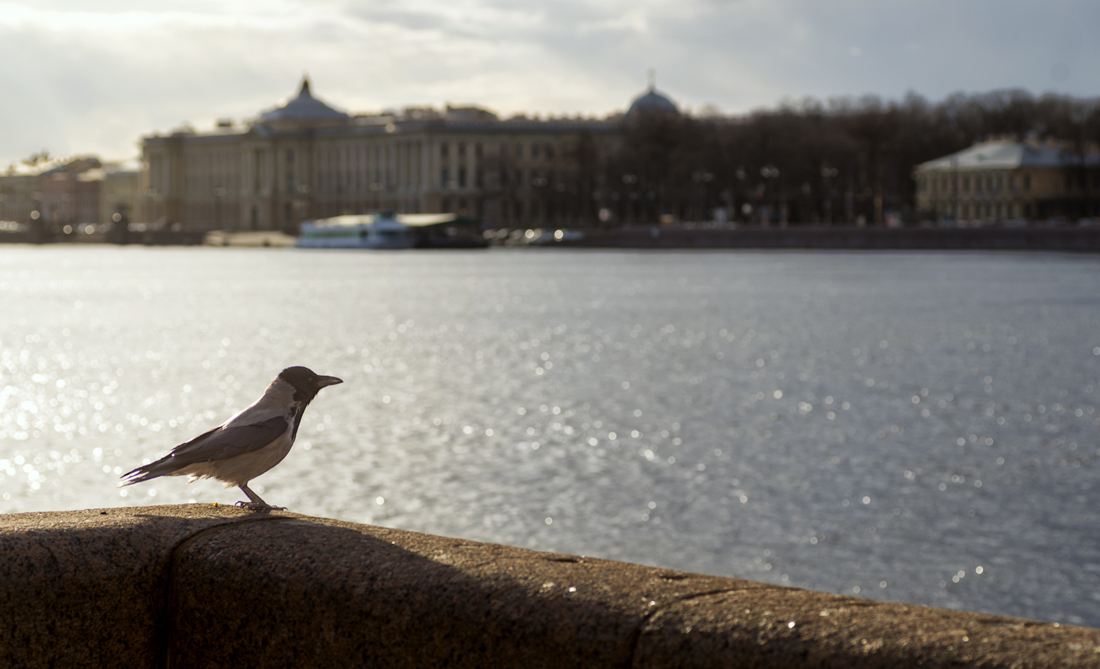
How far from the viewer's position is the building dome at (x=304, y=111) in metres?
173

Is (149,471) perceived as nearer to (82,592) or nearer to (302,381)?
(302,381)

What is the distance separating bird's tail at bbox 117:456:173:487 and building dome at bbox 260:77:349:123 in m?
172

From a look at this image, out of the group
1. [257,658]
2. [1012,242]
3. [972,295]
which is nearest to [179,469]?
[257,658]

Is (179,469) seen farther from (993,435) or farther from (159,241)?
(159,241)

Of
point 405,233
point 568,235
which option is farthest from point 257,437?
Answer: point 405,233

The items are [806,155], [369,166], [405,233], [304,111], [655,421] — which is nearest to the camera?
[655,421]

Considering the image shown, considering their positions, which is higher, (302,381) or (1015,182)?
(1015,182)

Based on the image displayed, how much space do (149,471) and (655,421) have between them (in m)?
28.5

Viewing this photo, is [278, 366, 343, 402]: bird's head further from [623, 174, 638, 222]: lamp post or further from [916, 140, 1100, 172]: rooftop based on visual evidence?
[623, 174, 638, 222]: lamp post

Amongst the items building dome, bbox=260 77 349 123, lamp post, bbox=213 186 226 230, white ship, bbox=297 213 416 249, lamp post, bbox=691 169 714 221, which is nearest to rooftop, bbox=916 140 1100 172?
lamp post, bbox=691 169 714 221

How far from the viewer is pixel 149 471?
352cm

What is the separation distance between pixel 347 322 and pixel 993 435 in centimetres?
3654

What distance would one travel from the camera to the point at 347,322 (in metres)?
61.7

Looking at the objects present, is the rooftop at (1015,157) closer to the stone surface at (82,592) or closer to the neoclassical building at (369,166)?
the neoclassical building at (369,166)
